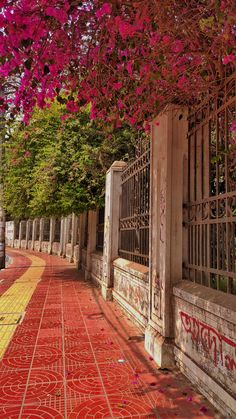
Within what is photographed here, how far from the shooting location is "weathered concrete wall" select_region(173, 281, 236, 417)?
9.54ft

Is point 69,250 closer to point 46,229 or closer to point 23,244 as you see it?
point 46,229

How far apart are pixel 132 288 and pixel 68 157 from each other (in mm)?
5073

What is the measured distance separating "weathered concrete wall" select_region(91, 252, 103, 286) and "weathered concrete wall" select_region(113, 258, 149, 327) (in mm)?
2067

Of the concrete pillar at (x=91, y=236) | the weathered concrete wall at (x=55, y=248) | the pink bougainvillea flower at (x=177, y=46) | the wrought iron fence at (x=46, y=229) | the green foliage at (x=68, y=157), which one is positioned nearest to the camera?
the pink bougainvillea flower at (x=177, y=46)

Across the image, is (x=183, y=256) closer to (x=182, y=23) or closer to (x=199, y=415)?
(x=199, y=415)

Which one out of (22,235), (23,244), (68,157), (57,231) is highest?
(68,157)

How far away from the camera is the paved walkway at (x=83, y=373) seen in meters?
3.21

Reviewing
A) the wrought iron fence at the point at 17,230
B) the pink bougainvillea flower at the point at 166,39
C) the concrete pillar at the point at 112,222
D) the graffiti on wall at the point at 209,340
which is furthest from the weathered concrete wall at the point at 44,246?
the pink bougainvillea flower at the point at 166,39

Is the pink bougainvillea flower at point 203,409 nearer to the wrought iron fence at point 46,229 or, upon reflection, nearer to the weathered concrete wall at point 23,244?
the wrought iron fence at point 46,229

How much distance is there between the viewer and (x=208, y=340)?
3305 millimetres

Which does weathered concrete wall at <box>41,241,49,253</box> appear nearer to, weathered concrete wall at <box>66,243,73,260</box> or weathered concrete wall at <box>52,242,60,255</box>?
weathered concrete wall at <box>52,242,60,255</box>

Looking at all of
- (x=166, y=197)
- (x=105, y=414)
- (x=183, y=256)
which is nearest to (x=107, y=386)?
(x=105, y=414)

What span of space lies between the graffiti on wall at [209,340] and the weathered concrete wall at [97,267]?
6.50 m

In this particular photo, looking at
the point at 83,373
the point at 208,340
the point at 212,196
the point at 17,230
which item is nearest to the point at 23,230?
the point at 17,230
